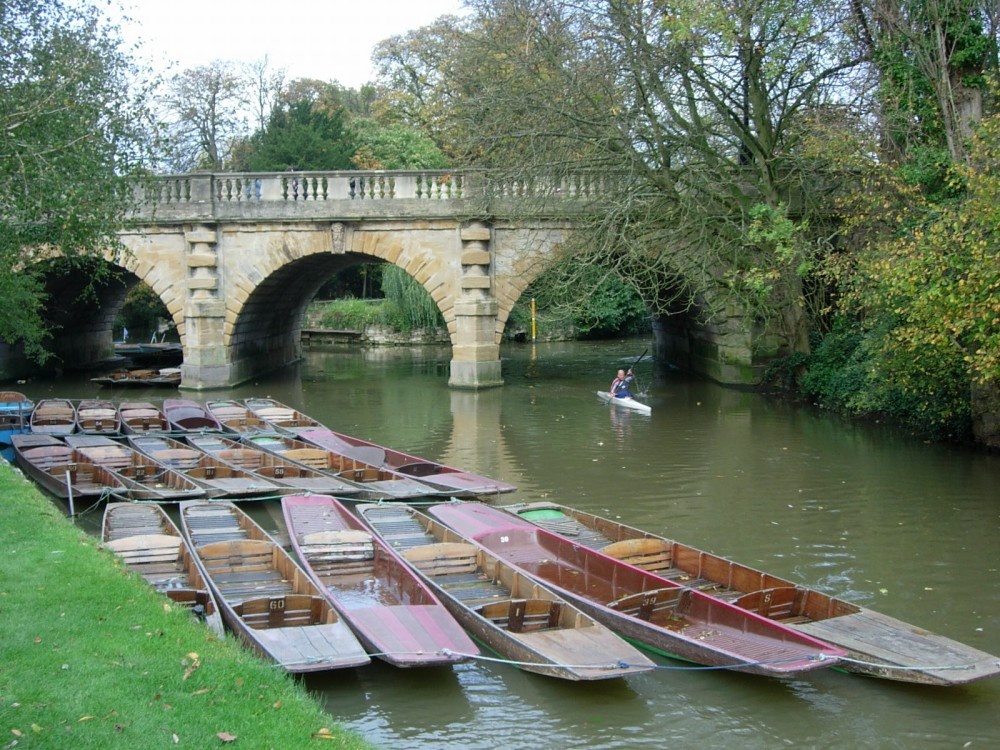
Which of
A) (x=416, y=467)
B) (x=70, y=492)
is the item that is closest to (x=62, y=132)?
(x=70, y=492)

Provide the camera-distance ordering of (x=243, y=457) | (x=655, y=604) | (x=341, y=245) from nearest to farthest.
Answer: (x=655, y=604)
(x=243, y=457)
(x=341, y=245)

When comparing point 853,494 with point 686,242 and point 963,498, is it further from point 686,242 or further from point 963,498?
point 686,242

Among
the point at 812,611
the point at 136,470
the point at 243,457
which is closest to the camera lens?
the point at 812,611

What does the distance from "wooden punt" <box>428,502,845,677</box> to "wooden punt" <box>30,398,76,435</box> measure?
25.8 feet

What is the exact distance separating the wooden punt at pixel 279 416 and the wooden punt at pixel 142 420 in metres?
1.39

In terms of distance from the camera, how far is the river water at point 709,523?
5.92 metres

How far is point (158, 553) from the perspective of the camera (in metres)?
8.15

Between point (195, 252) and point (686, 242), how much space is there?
998 cm

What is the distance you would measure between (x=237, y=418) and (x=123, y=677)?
11.1 m

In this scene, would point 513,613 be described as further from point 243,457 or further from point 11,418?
point 11,418

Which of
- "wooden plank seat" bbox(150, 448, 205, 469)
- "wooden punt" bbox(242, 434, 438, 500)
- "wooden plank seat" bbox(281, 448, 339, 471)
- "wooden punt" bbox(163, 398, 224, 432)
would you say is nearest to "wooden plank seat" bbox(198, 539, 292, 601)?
"wooden punt" bbox(242, 434, 438, 500)

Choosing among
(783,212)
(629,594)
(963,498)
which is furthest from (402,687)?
(783,212)

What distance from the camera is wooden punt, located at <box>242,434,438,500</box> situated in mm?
11094

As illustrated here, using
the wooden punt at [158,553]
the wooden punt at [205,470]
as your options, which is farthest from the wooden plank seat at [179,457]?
the wooden punt at [158,553]
